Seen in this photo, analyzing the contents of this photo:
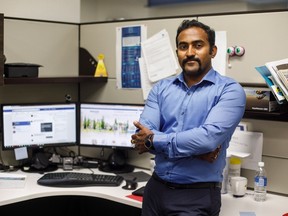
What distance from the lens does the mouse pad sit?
2475 millimetres

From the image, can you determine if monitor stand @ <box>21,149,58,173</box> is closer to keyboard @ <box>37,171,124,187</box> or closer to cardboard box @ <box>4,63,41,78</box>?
keyboard @ <box>37,171,124,187</box>

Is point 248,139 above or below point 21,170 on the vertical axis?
above

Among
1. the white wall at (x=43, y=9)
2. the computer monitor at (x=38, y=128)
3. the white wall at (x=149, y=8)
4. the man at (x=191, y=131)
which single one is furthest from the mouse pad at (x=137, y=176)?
the white wall at (x=149, y=8)

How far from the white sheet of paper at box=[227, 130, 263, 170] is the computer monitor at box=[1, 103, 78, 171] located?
977 millimetres

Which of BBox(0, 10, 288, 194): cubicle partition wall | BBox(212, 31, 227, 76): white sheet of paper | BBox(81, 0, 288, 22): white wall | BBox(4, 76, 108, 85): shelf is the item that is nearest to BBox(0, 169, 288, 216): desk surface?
BBox(0, 10, 288, 194): cubicle partition wall

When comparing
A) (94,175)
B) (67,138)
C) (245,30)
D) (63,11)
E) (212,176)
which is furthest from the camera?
(63,11)

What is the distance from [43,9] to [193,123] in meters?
1.40

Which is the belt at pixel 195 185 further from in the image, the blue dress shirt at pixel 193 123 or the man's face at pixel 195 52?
the man's face at pixel 195 52

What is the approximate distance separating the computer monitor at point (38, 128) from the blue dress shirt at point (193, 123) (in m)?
0.80

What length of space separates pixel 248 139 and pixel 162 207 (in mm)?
661

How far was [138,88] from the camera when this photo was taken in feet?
8.70

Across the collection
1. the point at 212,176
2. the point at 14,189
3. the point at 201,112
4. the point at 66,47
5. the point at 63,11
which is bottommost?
the point at 14,189

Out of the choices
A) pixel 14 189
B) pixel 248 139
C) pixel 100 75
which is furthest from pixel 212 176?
pixel 100 75

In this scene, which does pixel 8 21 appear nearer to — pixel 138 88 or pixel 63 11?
pixel 63 11
